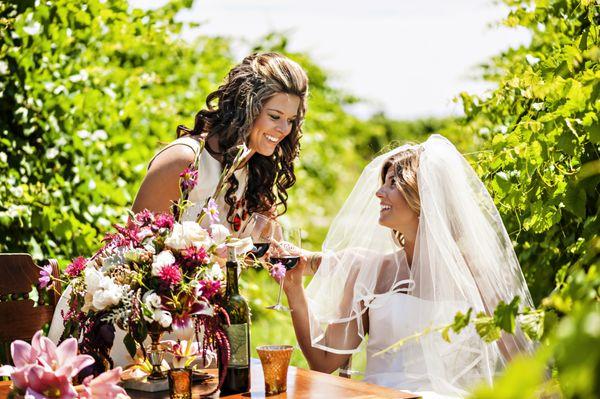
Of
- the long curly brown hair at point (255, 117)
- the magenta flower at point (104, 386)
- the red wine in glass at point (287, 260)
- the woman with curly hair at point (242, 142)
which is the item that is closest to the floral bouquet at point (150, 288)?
the magenta flower at point (104, 386)

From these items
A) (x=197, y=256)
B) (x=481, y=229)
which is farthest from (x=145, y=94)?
(x=197, y=256)

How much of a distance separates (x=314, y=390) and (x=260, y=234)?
0.52m

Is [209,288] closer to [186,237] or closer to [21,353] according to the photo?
[186,237]

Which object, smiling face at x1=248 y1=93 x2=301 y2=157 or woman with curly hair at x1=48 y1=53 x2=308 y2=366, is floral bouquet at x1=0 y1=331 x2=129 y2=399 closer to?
woman with curly hair at x1=48 y1=53 x2=308 y2=366

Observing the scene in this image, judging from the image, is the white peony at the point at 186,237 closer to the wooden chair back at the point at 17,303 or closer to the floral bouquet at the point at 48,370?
the floral bouquet at the point at 48,370

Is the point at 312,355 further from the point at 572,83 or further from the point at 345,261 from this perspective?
the point at 572,83

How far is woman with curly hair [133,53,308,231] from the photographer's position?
3.23m

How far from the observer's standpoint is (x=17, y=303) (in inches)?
114

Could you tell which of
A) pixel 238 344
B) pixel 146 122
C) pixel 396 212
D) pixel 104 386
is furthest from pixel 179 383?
pixel 146 122

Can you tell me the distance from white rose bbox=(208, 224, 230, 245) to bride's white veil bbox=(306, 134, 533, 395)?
849 millimetres

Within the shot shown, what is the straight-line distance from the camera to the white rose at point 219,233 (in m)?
2.19

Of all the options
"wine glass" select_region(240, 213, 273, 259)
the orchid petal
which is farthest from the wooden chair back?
the orchid petal

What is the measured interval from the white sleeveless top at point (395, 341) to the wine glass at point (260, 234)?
65 centimetres

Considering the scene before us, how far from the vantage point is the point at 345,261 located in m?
3.15
